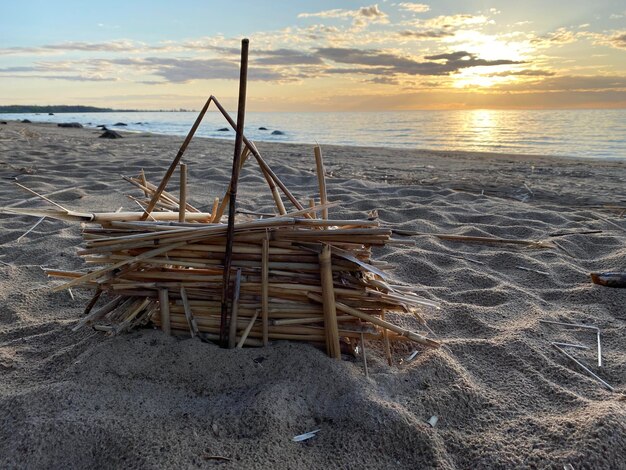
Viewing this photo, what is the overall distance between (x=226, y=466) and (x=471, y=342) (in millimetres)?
1303

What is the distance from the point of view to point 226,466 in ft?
4.63

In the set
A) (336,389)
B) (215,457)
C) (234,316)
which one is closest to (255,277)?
(234,316)

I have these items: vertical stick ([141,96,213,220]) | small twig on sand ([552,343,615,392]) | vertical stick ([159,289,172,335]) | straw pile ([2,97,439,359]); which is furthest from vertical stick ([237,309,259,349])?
small twig on sand ([552,343,615,392])

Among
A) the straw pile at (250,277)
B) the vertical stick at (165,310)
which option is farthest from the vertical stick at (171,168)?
the vertical stick at (165,310)

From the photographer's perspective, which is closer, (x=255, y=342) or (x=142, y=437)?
(x=142, y=437)

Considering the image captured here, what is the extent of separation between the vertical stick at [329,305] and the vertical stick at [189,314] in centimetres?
52

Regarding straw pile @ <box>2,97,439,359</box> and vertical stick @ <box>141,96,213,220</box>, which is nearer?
straw pile @ <box>2,97,439,359</box>

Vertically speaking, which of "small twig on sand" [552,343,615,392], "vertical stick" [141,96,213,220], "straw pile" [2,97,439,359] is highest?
"vertical stick" [141,96,213,220]

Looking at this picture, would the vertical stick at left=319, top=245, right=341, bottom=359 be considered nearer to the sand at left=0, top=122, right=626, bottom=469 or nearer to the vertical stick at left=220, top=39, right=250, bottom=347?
the sand at left=0, top=122, right=626, bottom=469

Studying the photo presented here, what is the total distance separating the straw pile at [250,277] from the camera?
1794 mm

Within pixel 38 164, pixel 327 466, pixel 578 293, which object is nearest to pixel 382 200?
pixel 578 293

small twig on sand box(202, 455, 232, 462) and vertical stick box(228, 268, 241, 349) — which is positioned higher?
vertical stick box(228, 268, 241, 349)

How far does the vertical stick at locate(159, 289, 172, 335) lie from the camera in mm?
1884

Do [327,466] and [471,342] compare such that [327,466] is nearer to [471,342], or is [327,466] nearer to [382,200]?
[471,342]
